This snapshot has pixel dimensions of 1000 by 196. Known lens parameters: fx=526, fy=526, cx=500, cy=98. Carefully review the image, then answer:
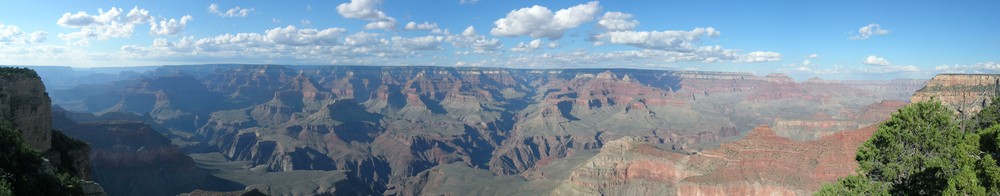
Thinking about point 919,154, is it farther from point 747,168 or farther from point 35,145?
point 747,168

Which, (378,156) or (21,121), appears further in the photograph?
(378,156)

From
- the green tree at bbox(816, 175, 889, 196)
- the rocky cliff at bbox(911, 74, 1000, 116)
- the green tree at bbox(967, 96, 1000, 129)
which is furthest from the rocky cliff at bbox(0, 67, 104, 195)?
the rocky cliff at bbox(911, 74, 1000, 116)

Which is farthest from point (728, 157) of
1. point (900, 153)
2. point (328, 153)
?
point (328, 153)

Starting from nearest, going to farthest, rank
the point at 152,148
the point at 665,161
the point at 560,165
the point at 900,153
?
the point at 900,153 → the point at 665,161 → the point at 152,148 → the point at 560,165

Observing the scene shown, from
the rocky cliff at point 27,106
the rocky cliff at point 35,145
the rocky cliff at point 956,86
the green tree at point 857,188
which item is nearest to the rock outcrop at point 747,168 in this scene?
the rocky cliff at point 956,86

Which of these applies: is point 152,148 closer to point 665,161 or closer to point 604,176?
point 604,176

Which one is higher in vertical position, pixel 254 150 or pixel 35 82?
pixel 35 82

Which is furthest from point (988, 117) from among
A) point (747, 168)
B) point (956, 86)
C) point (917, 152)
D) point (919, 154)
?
point (956, 86)
